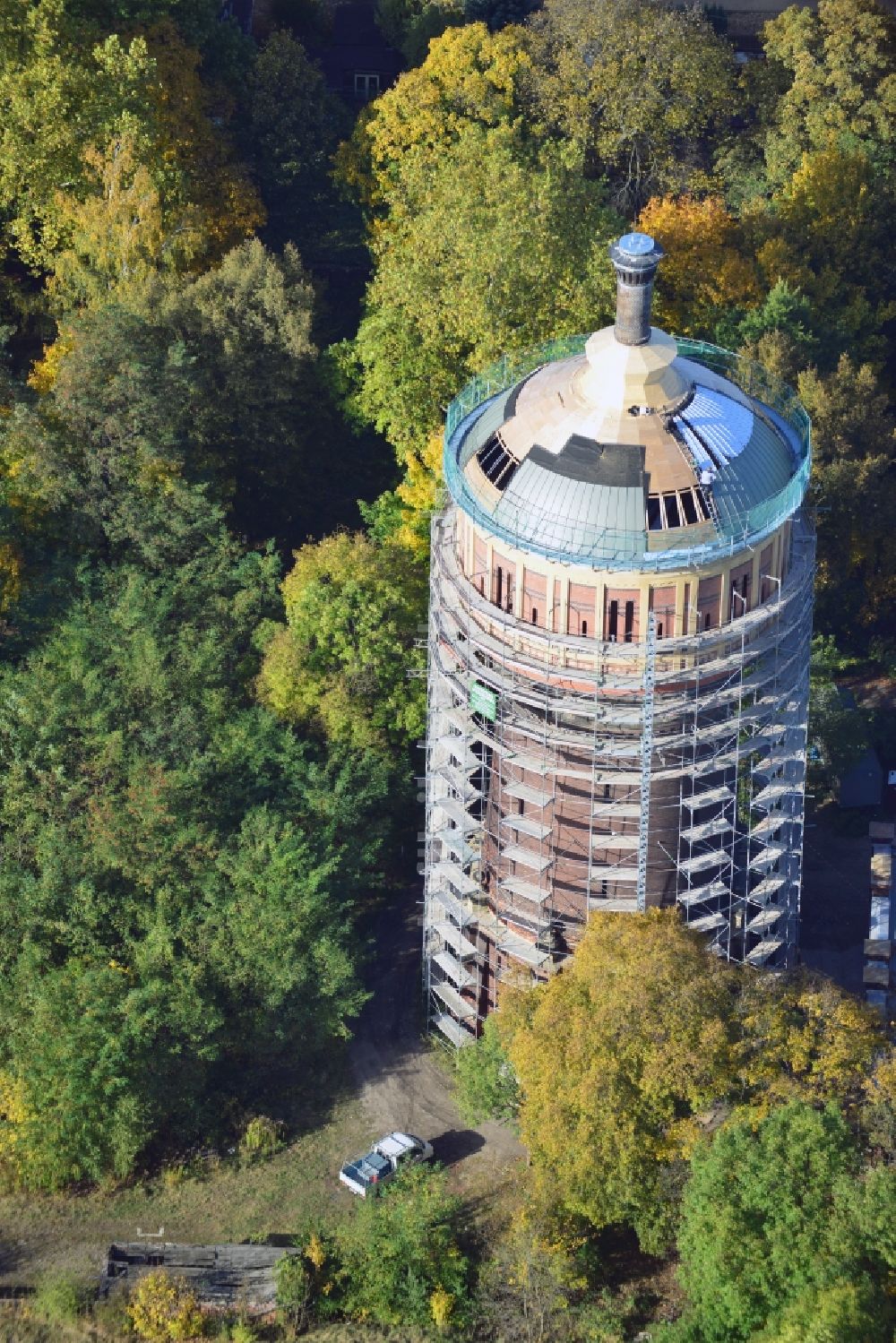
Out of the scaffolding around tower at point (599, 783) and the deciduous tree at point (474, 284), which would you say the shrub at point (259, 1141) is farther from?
the deciduous tree at point (474, 284)

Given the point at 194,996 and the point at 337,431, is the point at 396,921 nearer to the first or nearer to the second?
the point at 194,996

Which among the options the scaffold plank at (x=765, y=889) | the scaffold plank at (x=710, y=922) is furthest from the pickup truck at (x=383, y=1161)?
the scaffold plank at (x=765, y=889)

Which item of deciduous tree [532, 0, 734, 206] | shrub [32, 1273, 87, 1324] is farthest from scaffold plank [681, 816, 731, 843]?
deciduous tree [532, 0, 734, 206]

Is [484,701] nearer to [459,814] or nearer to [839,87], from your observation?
[459,814]

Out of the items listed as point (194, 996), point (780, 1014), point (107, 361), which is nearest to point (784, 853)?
point (780, 1014)

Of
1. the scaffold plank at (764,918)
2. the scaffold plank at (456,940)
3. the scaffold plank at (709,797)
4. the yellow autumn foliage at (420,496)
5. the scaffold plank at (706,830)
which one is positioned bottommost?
the scaffold plank at (456,940)

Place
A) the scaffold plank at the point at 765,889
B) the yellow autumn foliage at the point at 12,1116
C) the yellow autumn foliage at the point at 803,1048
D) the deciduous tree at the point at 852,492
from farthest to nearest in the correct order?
the deciduous tree at the point at 852,492
the scaffold plank at the point at 765,889
the yellow autumn foliage at the point at 12,1116
the yellow autumn foliage at the point at 803,1048
